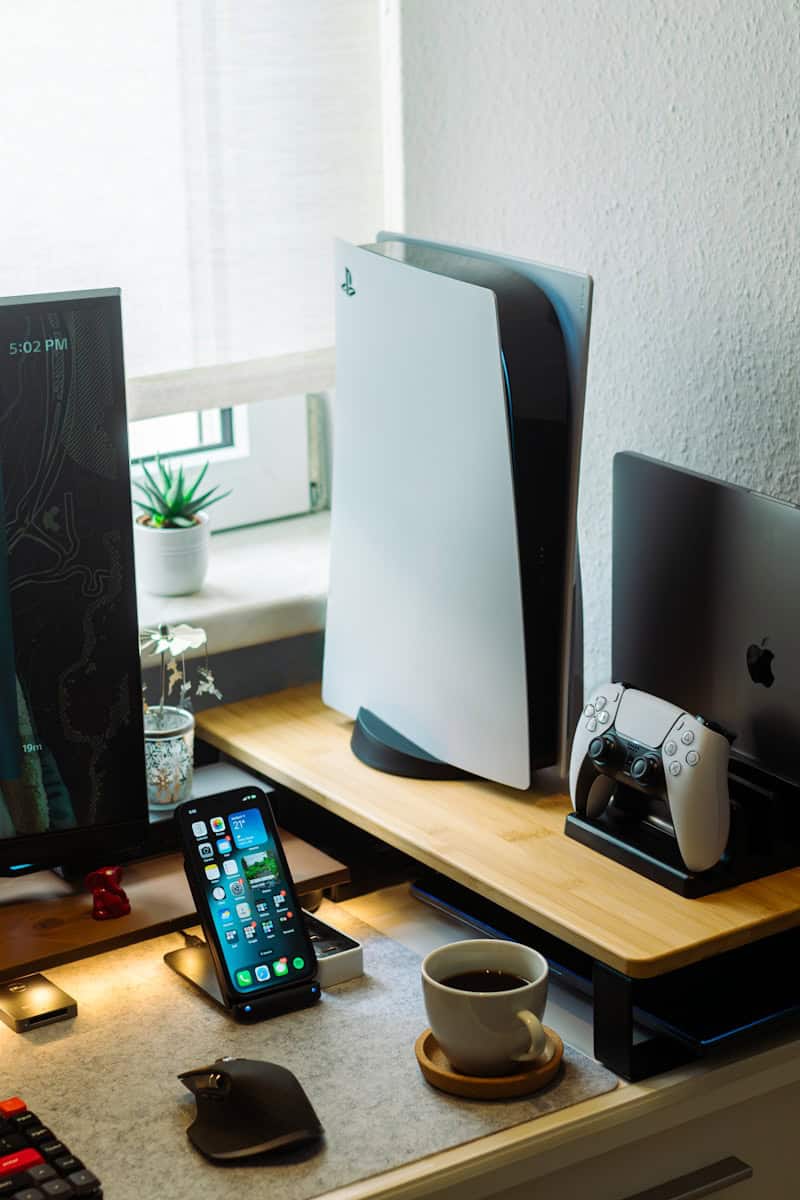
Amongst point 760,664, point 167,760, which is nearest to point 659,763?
point 760,664

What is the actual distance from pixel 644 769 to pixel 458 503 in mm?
276

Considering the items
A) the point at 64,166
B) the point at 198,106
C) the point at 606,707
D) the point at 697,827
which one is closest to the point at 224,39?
the point at 198,106

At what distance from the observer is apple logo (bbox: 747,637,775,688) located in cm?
124

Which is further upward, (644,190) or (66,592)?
(644,190)

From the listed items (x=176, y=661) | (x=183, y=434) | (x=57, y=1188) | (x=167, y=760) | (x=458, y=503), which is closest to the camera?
(x=57, y=1188)

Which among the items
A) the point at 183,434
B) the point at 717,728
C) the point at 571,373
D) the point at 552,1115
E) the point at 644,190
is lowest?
the point at 552,1115

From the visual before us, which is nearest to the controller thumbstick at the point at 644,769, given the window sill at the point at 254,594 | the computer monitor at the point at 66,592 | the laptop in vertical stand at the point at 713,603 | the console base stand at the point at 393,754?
the laptop in vertical stand at the point at 713,603

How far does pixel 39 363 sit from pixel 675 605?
549 mm

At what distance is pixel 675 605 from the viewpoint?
133 centimetres

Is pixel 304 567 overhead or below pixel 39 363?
below

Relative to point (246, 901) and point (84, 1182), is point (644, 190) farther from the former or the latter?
point (84, 1182)

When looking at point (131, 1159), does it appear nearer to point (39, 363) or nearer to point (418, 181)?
point (39, 363)

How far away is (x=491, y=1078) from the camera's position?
1113mm

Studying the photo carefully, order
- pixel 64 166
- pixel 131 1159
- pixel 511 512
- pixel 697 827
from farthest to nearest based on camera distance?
1. pixel 64 166
2. pixel 511 512
3. pixel 697 827
4. pixel 131 1159
